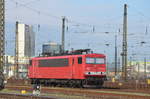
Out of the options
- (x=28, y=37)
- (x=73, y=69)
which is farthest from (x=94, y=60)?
(x=28, y=37)

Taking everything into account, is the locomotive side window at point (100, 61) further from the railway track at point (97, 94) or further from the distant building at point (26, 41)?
the distant building at point (26, 41)

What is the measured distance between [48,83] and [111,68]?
365ft

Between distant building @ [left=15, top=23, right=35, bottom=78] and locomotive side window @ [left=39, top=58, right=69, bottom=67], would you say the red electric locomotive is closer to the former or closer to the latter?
locomotive side window @ [left=39, top=58, right=69, bottom=67]

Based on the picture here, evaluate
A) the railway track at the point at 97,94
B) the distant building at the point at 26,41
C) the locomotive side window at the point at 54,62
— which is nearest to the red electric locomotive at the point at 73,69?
the locomotive side window at the point at 54,62

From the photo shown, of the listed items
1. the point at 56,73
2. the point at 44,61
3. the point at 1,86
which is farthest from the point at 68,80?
the point at 1,86

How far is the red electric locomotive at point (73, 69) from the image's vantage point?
39.2 metres

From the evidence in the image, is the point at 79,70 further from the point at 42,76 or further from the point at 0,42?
the point at 0,42

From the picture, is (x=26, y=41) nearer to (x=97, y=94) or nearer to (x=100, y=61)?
(x=100, y=61)

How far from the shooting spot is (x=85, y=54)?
39.6 meters

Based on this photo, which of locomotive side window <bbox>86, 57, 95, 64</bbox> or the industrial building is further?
the industrial building

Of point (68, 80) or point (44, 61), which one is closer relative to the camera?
point (68, 80)

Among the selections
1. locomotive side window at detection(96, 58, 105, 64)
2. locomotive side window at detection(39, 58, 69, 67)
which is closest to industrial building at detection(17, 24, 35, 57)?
locomotive side window at detection(39, 58, 69, 67)

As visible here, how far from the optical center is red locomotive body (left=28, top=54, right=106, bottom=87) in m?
39.2

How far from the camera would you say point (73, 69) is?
134 ft
